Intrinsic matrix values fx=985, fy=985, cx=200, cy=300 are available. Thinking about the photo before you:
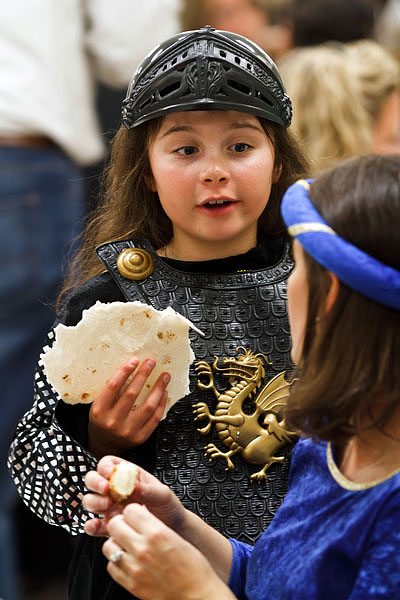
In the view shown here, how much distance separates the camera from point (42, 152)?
3.54 meters

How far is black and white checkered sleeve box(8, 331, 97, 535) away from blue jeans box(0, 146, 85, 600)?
1.49 meters

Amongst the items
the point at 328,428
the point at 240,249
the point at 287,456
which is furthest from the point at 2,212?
the point at 328,428

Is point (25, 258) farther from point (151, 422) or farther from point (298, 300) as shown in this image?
point (298, 300)

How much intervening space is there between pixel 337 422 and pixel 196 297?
0.59 m

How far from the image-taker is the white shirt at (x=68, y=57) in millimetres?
3402

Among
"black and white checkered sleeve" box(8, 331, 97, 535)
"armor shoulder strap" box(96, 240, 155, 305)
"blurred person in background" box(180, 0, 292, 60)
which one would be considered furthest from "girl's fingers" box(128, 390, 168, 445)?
"blurred person in background" box(180, 0, 292, 60)

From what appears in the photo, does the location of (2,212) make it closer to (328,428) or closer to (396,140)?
(396,140)

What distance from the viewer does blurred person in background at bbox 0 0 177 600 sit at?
3422 mm

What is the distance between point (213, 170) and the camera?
1.92m

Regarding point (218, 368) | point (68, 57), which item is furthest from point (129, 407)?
point (68, 57)

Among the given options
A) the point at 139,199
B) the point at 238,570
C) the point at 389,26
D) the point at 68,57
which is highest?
the point at 68,57

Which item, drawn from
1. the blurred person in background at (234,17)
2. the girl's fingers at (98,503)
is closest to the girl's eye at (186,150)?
the girl's fingers at (98,503)

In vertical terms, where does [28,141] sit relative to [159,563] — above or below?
above

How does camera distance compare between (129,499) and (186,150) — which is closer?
(129,499)
